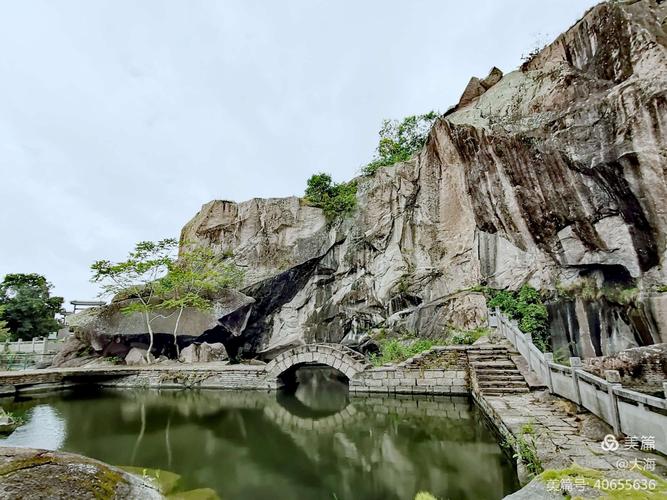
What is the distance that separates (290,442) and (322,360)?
5789 mm

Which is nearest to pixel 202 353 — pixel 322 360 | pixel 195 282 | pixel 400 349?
pixel 195 282

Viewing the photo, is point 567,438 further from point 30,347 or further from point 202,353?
point 30,347

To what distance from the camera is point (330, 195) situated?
2189 centimetres

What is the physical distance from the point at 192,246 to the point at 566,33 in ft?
73.0

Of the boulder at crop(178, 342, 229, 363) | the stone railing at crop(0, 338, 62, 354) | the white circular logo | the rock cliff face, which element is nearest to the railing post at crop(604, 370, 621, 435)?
the white circular logo

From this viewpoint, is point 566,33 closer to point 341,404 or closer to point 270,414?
point 341,404

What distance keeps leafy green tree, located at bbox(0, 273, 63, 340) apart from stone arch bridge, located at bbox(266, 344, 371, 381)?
2403cm

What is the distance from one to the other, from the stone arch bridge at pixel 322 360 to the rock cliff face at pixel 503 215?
328 centimetres

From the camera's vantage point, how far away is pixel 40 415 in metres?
10.9

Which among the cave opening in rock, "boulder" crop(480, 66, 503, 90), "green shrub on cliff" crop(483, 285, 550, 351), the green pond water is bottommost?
the cave opening in rock

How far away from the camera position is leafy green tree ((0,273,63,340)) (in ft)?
90.9

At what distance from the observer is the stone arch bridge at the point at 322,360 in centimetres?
1345

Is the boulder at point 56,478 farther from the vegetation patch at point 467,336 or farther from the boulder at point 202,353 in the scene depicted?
the boulder at point 202,353

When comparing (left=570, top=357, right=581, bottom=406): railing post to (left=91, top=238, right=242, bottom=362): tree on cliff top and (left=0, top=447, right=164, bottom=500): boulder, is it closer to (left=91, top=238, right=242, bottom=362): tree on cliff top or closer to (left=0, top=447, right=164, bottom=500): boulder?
(left=0, top=447, right=164, bottom=500): boulder
